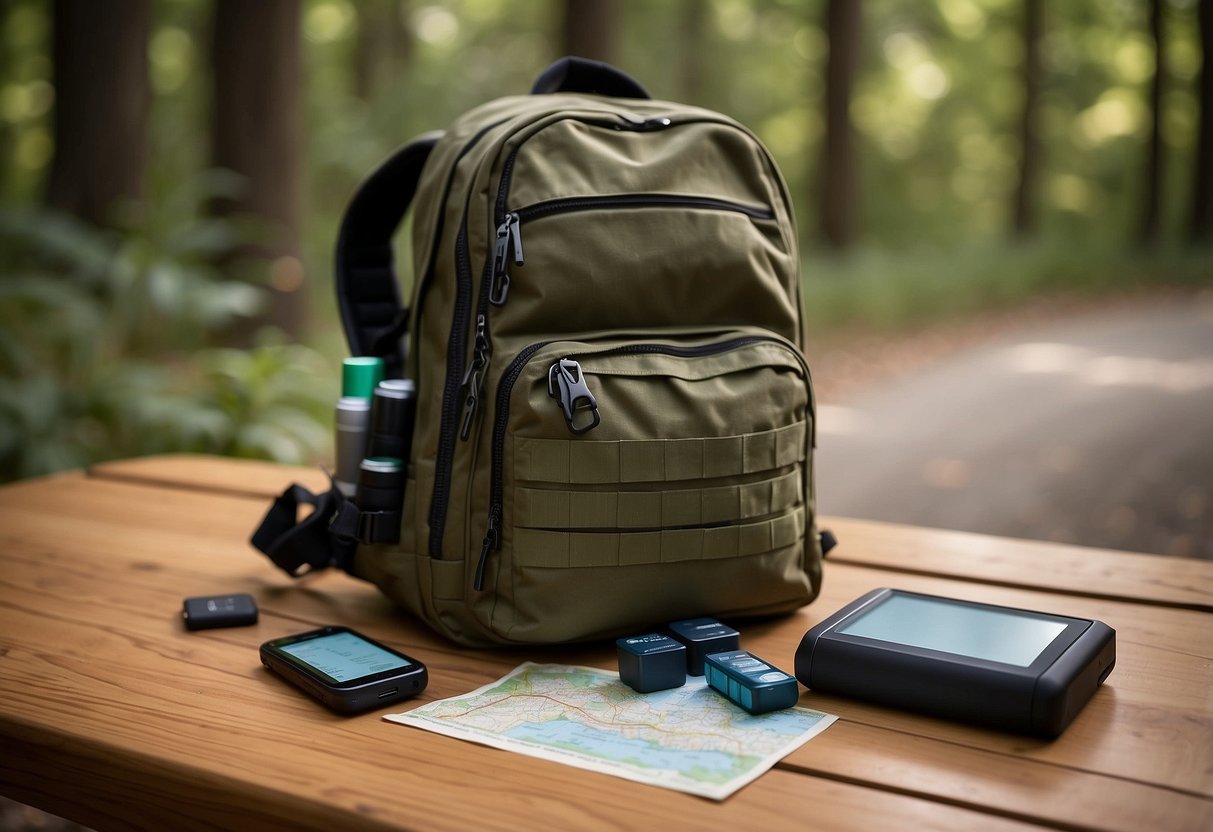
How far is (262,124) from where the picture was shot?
4.38m

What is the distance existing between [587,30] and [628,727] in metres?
4.29

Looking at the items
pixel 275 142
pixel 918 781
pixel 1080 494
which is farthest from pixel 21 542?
pixel 275 142

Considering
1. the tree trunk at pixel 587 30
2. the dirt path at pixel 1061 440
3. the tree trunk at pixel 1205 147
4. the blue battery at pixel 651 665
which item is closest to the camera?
the blue battery at pixel 651 665

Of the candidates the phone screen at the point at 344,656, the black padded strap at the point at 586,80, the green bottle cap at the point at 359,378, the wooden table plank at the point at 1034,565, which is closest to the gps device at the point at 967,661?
the wooden table plank at the point at 1034,565

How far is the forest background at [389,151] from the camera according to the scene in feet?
10.6

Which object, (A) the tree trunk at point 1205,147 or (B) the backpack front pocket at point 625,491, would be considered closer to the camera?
(B) the backpack front pocket at point 625,491

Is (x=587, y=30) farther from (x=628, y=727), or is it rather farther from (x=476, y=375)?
(x=628, y=727)

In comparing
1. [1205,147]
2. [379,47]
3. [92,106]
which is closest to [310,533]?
[1205,147]

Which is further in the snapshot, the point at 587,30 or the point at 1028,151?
the point at 1028,151

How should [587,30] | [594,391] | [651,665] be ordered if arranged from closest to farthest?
[651,665] < [594,391] < [587,30]

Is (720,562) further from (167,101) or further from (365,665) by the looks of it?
(167,101)

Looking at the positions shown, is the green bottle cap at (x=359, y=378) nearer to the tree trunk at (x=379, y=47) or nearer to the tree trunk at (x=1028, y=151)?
the tree trunk at (x=1028, y=151)

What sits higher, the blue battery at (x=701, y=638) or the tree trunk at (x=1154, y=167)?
the tree trunk at (x=1154, y=167)

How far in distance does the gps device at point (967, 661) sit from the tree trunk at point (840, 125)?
6.39m
